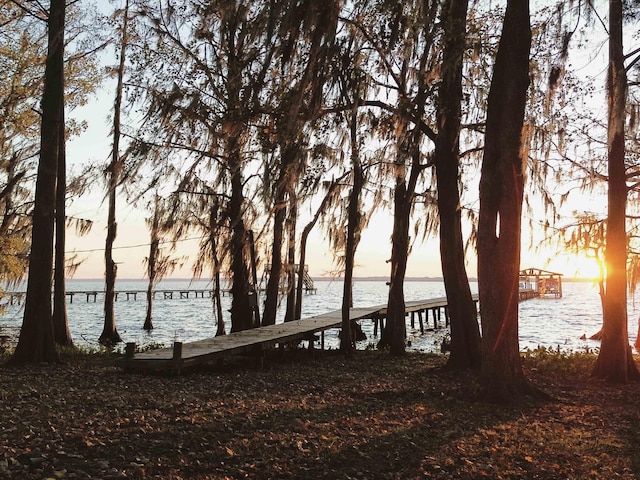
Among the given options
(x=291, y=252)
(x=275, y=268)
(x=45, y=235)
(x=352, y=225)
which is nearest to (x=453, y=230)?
(x=352, y=225)

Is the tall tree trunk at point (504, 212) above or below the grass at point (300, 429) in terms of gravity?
above

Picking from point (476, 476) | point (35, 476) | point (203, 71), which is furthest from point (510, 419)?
point (203, 71)

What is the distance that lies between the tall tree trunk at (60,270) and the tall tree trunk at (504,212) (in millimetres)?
11756

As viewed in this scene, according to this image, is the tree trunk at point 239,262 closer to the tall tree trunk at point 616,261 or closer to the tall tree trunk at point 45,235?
the tall tree trunk at point 45,235

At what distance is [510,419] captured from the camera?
691 cm

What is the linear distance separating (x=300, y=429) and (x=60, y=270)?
12224 millimetres

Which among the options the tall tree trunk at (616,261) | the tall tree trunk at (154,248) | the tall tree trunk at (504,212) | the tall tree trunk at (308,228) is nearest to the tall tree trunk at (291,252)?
the tall tree trunk at (308,228)

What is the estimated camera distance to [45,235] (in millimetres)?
10938

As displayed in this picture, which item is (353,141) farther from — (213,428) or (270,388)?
(213,428)

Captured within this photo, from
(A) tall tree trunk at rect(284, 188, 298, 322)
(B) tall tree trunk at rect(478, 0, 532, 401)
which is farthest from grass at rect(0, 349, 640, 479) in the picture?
(A) tall tree trunk at rect(284, 188, 298, 322)

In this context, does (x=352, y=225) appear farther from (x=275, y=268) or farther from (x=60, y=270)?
(x=60, y=270)

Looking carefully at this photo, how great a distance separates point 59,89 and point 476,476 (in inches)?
396

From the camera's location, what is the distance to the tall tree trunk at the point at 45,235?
423 inches

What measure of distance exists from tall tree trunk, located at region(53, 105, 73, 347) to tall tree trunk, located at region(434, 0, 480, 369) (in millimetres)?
10143
